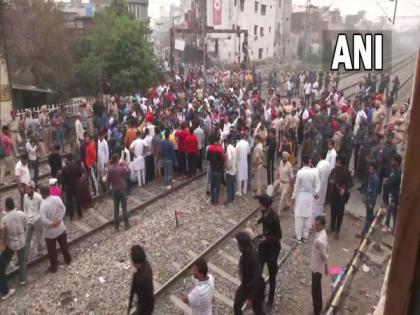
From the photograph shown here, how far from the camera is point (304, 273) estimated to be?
322 inches

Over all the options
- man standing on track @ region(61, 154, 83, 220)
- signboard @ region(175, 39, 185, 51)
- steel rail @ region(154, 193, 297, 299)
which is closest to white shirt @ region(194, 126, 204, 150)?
steel rail @ region(154, 193, 297, 299)

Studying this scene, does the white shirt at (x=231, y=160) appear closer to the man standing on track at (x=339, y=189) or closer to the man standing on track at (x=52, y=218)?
the man standing on track at (x=339, y=189)

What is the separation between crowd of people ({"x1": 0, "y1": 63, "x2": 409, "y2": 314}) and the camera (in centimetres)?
773

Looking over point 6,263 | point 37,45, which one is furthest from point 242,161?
point 37,45

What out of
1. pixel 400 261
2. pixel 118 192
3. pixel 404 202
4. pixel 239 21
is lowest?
pixel 118 192

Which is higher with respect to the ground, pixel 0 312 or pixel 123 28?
pixel 123 28

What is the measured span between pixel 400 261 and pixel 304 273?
25.3 ft

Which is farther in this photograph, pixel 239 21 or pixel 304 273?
pixel 239 21

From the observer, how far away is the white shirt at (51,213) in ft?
25.0

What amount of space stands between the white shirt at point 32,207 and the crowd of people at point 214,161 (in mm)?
18

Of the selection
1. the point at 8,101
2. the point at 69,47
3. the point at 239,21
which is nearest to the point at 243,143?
the point at 8,101

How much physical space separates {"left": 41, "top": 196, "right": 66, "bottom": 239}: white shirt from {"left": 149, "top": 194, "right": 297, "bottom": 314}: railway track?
2.10m

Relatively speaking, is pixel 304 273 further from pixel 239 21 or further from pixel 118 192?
pixel 239 21

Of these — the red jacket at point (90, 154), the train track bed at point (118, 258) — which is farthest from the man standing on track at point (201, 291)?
the red jacket at point (90, 154)
